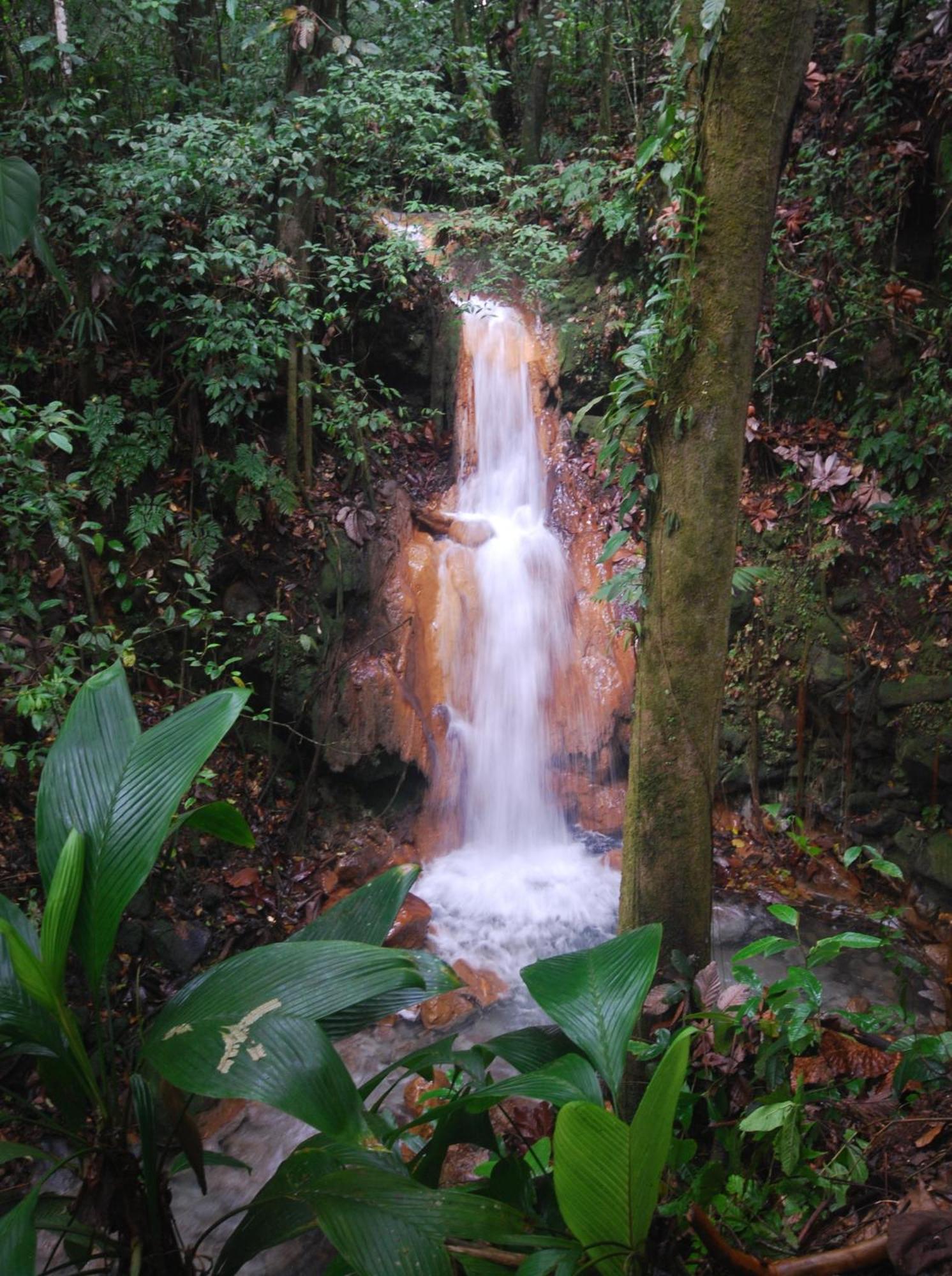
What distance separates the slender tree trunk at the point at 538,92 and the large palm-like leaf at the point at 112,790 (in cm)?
1024

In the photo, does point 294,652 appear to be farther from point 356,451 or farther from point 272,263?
point 272,263

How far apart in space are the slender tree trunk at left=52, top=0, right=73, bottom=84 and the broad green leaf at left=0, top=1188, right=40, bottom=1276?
5751 mm

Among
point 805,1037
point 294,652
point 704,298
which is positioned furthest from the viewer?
point 294,652

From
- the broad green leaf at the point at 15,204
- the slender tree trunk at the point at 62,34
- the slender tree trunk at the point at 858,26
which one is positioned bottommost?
the broad green leaf at the point at 15,204

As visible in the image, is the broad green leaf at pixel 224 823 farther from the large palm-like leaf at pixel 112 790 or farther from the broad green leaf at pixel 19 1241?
the broad green leaf at pixel 19 1241

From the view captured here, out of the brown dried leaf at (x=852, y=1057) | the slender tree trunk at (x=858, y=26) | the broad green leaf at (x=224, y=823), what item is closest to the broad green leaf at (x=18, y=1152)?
the broad green leaf at (x=224, y=823)

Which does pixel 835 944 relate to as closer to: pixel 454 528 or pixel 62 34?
pixel 454 528

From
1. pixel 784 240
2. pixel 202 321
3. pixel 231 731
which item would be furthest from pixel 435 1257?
pixel 784 240

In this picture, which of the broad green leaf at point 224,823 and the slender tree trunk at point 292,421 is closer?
the broad green leaf at point 224,823

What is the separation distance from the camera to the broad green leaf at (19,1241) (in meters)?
1.25

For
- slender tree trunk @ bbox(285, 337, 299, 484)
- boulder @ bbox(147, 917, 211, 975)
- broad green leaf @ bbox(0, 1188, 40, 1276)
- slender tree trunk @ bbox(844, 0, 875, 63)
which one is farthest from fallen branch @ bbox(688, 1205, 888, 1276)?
slender tree trunk @ bbox(844, 0, 875, 63)

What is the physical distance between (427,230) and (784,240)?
403cm

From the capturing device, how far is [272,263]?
5.45m

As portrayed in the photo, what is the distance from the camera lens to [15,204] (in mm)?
2236
